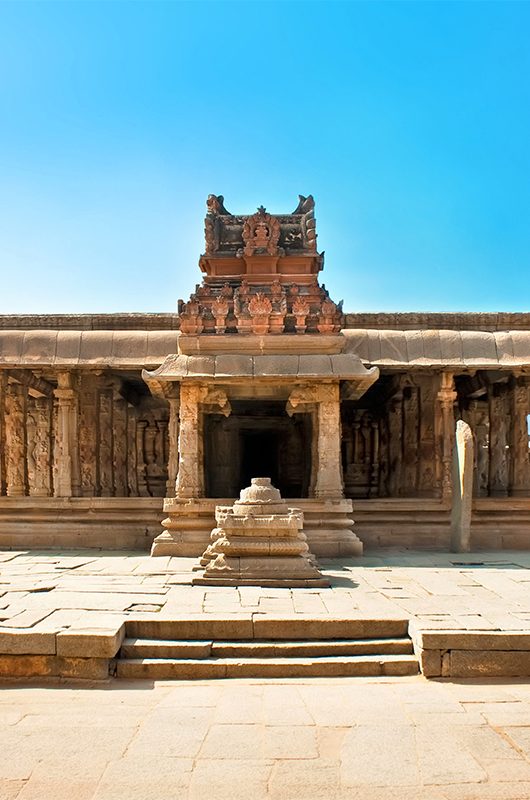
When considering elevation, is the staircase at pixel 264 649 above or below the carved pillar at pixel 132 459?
below

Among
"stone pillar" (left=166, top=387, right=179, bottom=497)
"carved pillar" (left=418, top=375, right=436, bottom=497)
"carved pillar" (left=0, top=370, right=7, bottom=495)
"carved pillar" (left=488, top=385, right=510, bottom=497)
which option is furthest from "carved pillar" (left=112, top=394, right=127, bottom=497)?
"carved pillar" (left=488, top=385, right=510, bottom=497)

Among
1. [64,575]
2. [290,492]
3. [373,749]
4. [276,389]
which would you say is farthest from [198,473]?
[373,749]

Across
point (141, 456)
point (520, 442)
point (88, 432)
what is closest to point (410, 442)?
point (520, 442)

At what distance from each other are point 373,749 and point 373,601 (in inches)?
89.9

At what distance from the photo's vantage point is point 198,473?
28.5 ft

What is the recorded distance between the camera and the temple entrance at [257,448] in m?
11.5

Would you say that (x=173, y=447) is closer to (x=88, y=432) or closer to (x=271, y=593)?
(x=88, y=432)

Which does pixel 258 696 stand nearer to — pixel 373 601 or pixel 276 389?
pixel 373 601

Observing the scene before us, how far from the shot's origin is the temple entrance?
1148 cm

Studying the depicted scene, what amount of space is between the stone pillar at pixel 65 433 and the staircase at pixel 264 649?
5.38 metres

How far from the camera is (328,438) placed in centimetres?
860

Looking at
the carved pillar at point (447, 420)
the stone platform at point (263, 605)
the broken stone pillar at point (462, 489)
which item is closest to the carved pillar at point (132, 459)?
the stone platform at point (263, 605)

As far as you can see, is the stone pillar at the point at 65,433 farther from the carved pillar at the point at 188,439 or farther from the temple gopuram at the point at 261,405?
the carved pillar at the point at 188,439

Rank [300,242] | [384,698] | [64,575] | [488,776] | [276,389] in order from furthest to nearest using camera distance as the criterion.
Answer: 1. [300,242]
2. [276,389]
3. [64,575]
4. [384,698]
5. [488,776]
